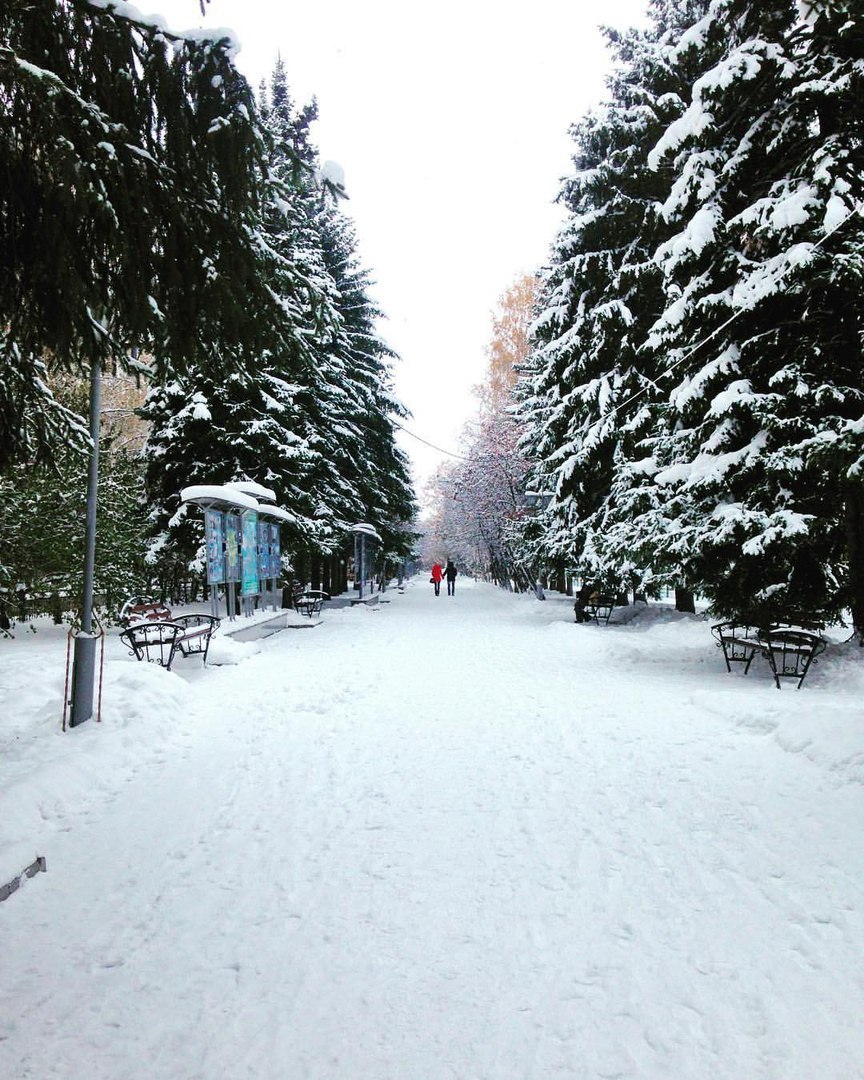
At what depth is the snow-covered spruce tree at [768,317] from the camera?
977cm

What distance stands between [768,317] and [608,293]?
305 inches

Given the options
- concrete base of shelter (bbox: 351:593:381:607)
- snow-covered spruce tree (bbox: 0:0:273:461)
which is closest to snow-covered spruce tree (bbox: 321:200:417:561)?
concrete base of shelter (bbox: 351:593:381:607)

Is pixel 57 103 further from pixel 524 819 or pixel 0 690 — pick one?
pixel 0 690

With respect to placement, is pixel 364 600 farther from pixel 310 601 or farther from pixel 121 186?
pixel 121 186

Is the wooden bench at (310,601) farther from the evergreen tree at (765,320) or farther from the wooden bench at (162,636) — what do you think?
the evergreen tree at (765,320)

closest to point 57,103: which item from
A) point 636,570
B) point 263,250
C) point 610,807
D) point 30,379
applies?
point 263,250

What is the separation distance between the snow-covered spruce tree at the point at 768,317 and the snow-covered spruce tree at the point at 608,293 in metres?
4.68

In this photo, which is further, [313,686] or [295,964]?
[313,686]

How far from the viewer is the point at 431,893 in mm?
3752

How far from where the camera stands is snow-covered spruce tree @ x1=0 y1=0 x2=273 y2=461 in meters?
3.93

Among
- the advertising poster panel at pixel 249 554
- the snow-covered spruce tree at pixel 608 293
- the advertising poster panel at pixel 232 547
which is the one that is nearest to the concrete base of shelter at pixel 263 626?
the advertising poster panel at pixel 249 554

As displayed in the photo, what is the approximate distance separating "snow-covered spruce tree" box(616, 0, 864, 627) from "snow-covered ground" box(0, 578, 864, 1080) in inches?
137

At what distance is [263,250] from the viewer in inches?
193

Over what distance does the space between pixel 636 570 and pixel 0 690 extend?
12.5 metres
